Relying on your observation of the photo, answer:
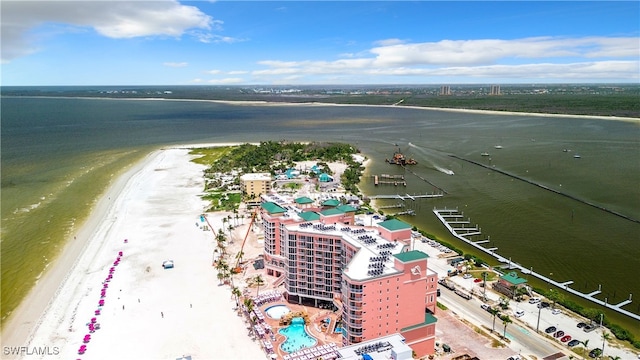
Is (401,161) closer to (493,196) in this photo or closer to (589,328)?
(493,196)

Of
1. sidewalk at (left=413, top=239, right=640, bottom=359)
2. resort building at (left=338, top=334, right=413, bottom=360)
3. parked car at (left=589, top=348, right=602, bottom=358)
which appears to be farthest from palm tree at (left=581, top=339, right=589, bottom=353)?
resort building at (left=338, top=334, right=413, bottom=360)

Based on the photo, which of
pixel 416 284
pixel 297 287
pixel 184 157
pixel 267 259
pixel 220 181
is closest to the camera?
pixel 416 284

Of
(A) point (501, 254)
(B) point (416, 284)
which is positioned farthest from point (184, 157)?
(B) point (416, 284)

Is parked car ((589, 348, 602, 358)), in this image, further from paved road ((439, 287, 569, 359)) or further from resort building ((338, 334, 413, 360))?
Answer: resort building ((338, 334, 413, 360))

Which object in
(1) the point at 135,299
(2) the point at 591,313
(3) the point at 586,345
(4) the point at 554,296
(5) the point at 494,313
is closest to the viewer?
(3) the point at 586,345

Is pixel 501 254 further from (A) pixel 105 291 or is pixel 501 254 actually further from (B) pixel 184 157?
(B) pixel 184 157

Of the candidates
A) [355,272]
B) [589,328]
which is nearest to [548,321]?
[589,328]

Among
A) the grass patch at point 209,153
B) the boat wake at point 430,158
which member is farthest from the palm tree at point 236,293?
the grass patch at point 209,153
